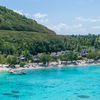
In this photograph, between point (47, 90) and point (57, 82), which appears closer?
point (47, 90)

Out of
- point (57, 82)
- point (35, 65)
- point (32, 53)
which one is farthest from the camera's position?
point (32, 53)

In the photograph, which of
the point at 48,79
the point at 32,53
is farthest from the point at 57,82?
the point at 32,53

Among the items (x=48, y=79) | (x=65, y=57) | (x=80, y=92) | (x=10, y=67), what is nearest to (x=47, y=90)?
(x=80, y=92)

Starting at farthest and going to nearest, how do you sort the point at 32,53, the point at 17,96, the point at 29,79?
the point at 32,53, the point at 29,79, the point at 17,96

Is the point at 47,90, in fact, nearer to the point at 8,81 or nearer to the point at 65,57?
the point at 8,81

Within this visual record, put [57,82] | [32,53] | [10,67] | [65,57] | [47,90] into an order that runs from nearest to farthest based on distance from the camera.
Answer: [47,90]
[57,82]
[10,67]
[65,57]
[32,53]

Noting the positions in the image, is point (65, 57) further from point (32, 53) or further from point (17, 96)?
point (17, 96)
